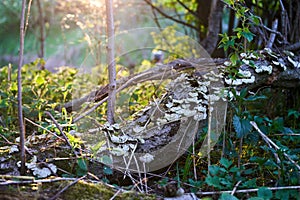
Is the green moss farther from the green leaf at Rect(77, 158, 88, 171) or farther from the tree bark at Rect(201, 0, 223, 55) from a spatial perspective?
the tree bark at Rect(201, 0, 223, 55)

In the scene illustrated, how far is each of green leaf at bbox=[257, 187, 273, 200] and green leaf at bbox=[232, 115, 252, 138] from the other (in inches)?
9.7

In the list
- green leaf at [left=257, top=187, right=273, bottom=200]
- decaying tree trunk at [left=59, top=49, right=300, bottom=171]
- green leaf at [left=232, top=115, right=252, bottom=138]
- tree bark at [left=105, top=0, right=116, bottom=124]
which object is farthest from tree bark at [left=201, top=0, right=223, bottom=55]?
green leaf at [left=257, top=187, right=273, bottom=200]

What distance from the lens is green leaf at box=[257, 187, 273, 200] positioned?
1.29m

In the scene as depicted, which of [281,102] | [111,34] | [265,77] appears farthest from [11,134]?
[281,102]

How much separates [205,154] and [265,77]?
2.03ft

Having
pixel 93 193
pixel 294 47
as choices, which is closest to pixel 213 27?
pixel 294 47

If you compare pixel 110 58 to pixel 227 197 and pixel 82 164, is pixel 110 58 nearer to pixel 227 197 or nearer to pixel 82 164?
pixel 82 164

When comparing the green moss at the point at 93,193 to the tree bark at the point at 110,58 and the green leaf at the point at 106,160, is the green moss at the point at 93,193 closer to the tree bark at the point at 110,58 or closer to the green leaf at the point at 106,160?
the green leaf at the point at 106,160

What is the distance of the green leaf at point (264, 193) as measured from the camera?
1286 millimetres

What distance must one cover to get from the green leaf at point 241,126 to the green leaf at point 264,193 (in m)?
0.25

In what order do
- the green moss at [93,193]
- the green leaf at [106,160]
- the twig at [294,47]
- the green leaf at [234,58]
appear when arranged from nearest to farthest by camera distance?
the green moss at [93,193] → the green leaf at [106,160] → the green leaf at [234,58] → the twig at [294,47]

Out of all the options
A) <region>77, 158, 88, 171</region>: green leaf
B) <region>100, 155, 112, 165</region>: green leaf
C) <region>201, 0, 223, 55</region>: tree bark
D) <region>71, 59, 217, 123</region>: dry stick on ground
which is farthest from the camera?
<region>201, 0, 223, 55</region>: tree bark

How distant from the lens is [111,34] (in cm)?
179

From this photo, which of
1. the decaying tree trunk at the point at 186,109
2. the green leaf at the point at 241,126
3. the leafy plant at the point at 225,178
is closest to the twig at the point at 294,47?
the decaying tree trunk at the point at 186,109
